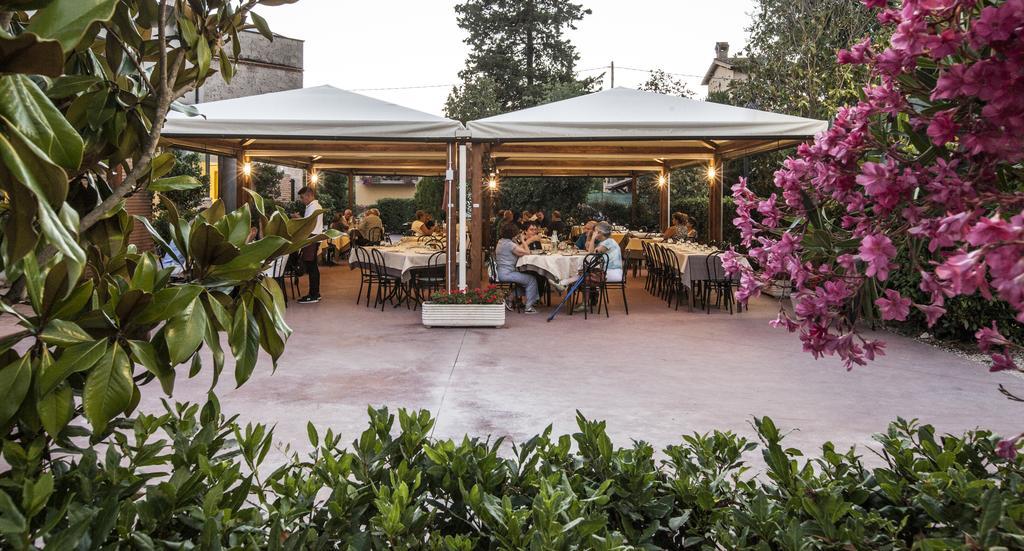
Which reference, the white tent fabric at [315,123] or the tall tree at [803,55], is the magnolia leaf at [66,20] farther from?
the tall tree at [803,55]

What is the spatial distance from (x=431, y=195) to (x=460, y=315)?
57.2 feet

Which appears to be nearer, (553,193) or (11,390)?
(11,390)

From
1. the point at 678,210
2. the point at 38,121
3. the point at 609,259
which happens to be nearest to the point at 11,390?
the point at 38,121

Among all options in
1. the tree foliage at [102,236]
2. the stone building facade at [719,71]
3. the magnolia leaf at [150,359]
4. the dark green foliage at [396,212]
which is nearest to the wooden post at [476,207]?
the tree foliage at [102,236]

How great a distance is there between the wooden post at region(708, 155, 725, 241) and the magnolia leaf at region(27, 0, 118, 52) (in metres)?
12.5

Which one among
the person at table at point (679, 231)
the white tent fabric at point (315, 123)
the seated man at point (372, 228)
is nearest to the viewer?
the white tent fabric at point (315, 123)

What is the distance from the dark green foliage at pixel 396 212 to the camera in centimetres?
3266

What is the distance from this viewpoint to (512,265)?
32.4ft

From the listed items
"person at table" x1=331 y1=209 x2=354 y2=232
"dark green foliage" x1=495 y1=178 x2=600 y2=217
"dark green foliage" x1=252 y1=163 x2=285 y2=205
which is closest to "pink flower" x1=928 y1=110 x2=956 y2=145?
"person at table" x1=331 y1=209 x2=354 y2=232

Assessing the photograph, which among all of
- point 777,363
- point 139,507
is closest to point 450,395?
point 777,363

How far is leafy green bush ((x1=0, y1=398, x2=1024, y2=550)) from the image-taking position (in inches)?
56.8

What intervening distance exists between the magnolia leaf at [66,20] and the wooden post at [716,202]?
12.5m

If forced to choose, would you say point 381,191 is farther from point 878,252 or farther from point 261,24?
point 878,252

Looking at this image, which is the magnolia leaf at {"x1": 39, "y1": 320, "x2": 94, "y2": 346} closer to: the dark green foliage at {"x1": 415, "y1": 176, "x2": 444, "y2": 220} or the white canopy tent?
the white canopy tent
